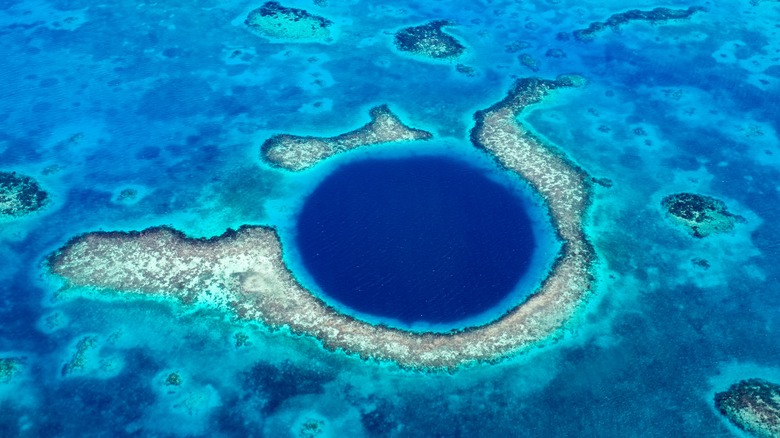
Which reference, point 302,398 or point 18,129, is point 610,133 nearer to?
point 302,398

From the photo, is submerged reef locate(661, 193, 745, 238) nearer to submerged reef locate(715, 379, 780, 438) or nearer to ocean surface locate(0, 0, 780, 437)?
ocean surface locate(0, 0, 780, 437)

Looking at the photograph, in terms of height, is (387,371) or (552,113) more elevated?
(552,113)

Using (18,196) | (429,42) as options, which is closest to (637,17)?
(429,42)

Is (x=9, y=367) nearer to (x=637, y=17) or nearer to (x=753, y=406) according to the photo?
(x=753, y=406)

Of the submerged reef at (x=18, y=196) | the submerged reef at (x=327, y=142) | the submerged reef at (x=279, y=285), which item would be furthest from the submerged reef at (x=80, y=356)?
the submerged reef at (x=327, y=142)

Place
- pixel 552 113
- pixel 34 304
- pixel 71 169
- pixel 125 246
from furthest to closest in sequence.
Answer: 1. pixel 552 113
2. pixel 71 169
3. pixel 125 246
4. pixel 34 304

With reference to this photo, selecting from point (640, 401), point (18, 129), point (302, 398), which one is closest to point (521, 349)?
point (640, 401)

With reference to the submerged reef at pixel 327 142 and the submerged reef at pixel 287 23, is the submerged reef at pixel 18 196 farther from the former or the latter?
the submerged reef at pixel 287 23

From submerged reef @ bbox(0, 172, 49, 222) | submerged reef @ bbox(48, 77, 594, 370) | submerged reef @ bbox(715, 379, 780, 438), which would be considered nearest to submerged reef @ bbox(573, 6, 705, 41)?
submerged reef @ bbox(48, 77, 594, 370)
